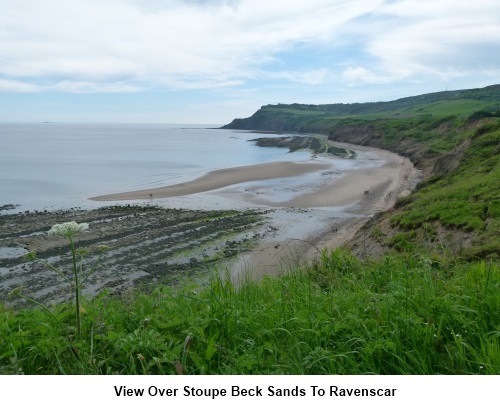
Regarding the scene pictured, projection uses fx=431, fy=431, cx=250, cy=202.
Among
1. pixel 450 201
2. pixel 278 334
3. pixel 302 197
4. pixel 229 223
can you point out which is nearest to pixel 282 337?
pixel 278 334

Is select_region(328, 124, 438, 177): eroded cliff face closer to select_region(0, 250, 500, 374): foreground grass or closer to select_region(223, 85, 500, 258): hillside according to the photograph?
select_region(223, 85, 500, 258): hillside

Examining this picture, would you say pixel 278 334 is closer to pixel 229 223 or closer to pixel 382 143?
pixel 229 223

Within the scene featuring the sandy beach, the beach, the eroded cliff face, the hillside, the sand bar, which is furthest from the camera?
the eroded cliff face

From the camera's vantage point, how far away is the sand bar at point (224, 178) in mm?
34812

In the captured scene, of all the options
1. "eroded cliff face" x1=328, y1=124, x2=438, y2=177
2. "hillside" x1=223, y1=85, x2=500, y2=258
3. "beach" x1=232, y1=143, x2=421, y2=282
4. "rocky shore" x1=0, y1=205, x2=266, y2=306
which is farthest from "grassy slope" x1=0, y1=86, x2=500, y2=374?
"eroded cliff face" x1=328, y1=124, x2=438, y2=177

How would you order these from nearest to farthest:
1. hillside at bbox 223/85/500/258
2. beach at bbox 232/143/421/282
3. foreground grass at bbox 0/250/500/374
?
foreground grass at bbox 0/250/500/374
hillside at bbox 223/85/500/258
beach at bbox 232/143/421/282

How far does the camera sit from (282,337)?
147 inches

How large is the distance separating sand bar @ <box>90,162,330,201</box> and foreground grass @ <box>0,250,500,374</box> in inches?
1189

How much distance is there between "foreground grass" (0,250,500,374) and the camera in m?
3.17

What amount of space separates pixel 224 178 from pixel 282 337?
138 feet

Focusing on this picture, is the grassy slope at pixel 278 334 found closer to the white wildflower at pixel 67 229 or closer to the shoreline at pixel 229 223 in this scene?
the white wildflower at pixel 67 229

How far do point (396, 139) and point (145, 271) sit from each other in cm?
6463

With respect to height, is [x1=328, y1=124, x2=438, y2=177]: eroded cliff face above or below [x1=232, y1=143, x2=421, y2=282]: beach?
above

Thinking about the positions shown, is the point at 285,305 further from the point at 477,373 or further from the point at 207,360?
the point at 477,373
